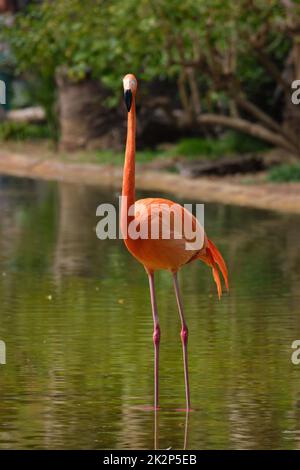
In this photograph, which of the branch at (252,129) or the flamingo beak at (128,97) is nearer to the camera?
the flamingo beak at (128,97)

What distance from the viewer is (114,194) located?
71.4 ft

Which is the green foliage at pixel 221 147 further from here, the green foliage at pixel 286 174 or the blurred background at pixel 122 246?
the green foliage at pixel 286 174

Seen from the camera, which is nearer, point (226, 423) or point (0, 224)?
point (226, 423)

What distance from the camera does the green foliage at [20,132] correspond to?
102ft

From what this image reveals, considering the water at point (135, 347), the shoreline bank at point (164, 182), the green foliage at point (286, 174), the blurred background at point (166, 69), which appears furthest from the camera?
the green foliage at point (286, 174)

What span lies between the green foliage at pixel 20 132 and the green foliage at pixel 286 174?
31.7 feet

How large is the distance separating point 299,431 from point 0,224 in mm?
11081

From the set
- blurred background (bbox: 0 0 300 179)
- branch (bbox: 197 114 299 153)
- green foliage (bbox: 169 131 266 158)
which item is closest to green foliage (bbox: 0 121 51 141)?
blurred background (bbox: 0 0 300 179)

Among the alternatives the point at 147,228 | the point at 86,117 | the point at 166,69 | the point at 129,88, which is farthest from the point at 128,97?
the point at 86,117

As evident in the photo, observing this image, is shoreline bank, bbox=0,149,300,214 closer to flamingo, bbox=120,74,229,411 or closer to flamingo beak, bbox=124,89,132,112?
flamingo, bbox=120,74,229,411

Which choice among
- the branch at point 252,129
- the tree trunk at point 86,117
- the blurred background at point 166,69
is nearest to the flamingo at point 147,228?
the blurred background at point 166,69
